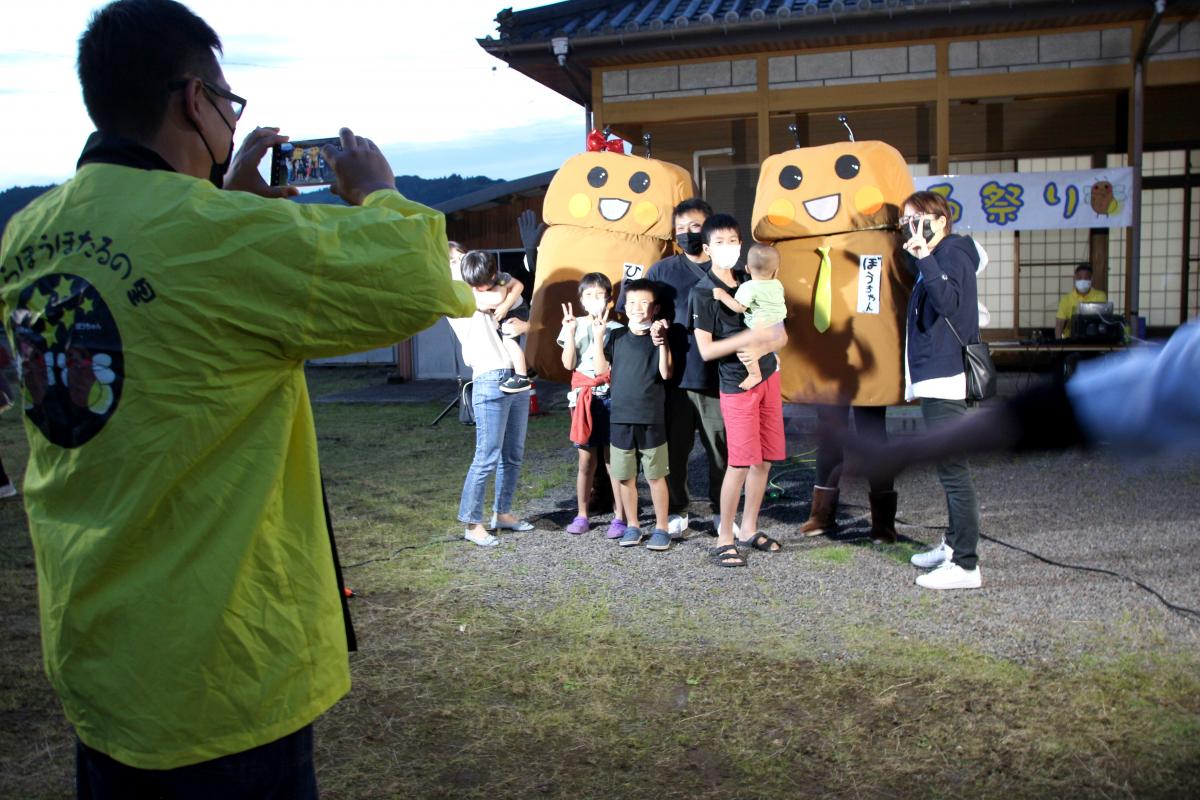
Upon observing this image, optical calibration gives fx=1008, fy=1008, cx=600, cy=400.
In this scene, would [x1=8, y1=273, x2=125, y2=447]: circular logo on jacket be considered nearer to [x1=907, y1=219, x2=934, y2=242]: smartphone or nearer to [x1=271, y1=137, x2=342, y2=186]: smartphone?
[x1=271, y1=137, x2=342, y2=186]: smartphone

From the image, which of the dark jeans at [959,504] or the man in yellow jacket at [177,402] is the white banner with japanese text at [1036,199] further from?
the man in yellow jacket at [177,402]

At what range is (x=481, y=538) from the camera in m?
6.09

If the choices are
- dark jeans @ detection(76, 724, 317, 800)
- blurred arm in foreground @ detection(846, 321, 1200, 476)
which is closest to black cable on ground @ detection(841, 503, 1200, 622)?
blurred arm in foreground @ detection(846, 321, 1200, 476)

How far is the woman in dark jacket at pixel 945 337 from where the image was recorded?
15.8 ft

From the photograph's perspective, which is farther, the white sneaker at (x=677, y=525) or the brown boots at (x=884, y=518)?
the white sneaker at (x=677, y=525)

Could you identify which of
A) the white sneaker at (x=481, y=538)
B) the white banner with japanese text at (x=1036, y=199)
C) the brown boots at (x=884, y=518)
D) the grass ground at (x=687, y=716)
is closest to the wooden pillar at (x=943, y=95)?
the white banner with japanese text at (x=1036, y=199)

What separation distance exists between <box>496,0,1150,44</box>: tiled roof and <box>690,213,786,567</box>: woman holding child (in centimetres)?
449

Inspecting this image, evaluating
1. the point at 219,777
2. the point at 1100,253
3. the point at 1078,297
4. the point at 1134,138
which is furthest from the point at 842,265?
the point at 1100,253

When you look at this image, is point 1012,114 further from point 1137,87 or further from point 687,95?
point 687,95

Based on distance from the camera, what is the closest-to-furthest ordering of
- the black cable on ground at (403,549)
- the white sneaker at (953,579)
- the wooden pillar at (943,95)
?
the white sneaker at (953,579) → the black cable on ground at (403,549) → the wooden pillar at (943,95)

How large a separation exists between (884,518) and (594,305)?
81.7 inches

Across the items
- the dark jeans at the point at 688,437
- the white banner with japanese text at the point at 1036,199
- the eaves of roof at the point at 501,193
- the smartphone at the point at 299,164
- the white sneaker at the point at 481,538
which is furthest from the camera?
the eaves of roof at the point at 501,193

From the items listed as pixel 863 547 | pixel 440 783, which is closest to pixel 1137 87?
pixel 863 547

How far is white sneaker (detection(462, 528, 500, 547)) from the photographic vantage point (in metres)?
6.06
